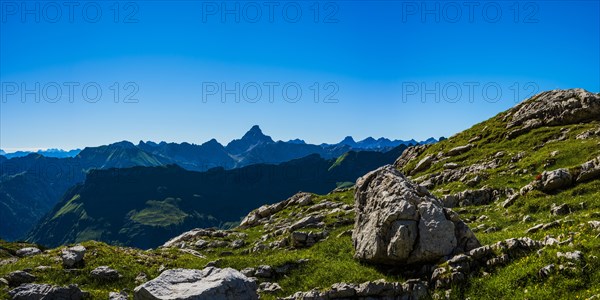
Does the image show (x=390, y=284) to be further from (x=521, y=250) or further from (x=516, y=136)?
(x=516, y=136)

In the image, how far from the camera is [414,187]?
2802cm

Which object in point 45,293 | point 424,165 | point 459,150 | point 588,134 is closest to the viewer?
point 45,293

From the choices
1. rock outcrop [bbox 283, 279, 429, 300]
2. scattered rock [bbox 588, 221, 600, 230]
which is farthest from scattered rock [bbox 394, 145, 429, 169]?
rock outcrop [bbox 283, 279, 429, 300]

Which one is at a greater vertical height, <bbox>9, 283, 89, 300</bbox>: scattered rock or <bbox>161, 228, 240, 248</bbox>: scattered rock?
<bbox>9, 283, 89, 300</bbox>: scattered rock

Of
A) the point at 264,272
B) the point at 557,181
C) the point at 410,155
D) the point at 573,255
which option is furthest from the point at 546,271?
the point at 410,155

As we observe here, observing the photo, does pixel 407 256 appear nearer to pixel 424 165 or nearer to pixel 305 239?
pixel 305 239

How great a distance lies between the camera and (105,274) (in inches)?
1141

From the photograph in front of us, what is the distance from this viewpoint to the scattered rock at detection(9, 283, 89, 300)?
72.3 feet

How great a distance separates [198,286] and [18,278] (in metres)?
16.2

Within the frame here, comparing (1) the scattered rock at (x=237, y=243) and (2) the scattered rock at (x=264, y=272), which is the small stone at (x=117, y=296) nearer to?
(2) the scattered rock at (x=264, y=272)

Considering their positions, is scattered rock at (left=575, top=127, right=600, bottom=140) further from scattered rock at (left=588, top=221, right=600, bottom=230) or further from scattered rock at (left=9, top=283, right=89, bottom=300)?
scattered rock at (left=9, top=283, right=89, bottom=300)

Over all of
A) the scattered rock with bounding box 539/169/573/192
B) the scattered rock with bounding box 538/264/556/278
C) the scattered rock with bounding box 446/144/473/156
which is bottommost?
the scattered rock with bounding box 538/264/556/278

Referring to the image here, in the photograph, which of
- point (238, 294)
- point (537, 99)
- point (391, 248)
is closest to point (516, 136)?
point (537, 99)

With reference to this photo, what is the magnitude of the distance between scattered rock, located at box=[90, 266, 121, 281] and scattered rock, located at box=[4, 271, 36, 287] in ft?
12.6
